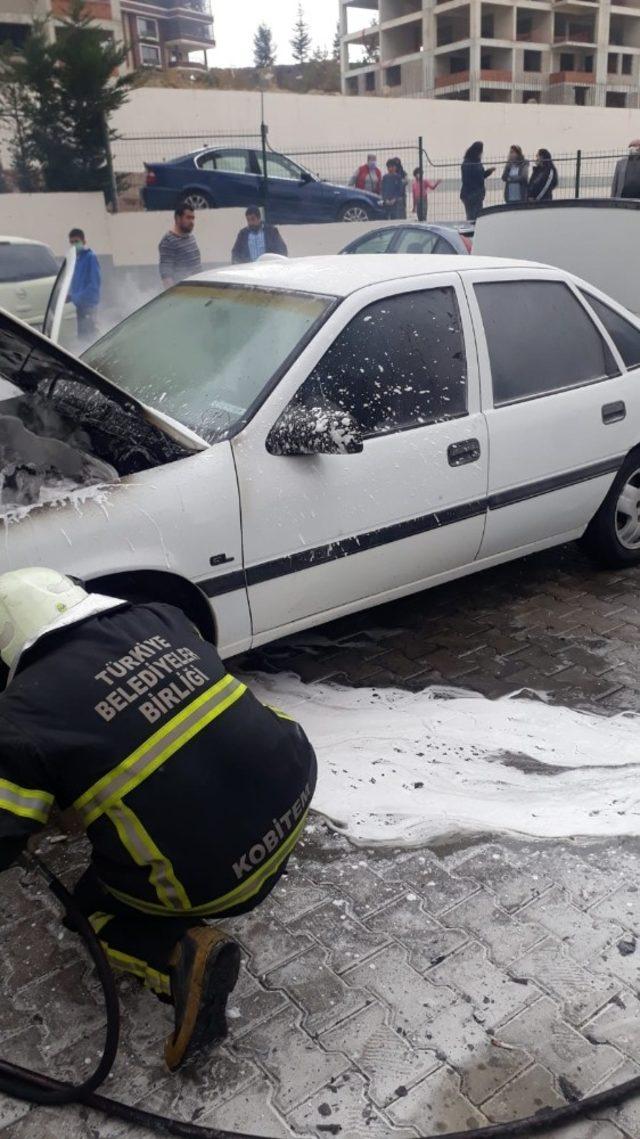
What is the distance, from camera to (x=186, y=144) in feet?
56.3

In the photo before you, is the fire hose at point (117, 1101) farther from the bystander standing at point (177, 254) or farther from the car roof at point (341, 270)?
→ the bystander standing at point (177, 254)

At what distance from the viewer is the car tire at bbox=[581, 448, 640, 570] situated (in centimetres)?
447

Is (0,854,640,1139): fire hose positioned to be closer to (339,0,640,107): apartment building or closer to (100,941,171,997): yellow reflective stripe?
(100,941,171,997): yellow reflective stripe

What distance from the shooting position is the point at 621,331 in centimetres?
445

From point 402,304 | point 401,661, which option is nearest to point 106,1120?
point 401,661

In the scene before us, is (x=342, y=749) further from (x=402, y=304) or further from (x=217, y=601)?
(x=402, y=304)

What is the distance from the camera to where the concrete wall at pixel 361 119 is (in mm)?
28562

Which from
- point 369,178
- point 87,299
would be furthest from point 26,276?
point 369,178

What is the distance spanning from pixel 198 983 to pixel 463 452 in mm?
2332

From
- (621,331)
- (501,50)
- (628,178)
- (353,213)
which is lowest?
(621,331)

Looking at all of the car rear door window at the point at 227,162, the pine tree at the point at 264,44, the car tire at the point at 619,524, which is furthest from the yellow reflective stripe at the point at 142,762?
the pine tree at the point at 264,44

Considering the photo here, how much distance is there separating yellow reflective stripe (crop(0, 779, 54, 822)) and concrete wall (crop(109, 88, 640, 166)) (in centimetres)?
2727

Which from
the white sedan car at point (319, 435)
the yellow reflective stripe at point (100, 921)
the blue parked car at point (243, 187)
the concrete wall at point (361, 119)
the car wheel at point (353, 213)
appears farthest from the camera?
the concrete wall at point (361, 119)

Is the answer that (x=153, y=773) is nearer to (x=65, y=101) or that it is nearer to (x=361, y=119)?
(x=65, y=101)
